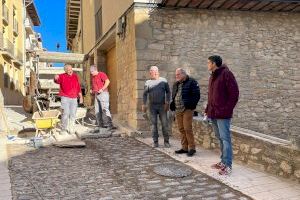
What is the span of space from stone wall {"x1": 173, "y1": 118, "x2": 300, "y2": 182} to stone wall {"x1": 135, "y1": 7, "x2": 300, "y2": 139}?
2.97 metres

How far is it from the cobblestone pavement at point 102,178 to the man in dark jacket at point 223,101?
0.47 meters

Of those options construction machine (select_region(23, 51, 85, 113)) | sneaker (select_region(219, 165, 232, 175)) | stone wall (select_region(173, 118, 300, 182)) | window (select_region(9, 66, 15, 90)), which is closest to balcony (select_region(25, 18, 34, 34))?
window (select_region(9, 66, 15, 90))

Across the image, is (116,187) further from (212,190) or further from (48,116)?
(48,116)

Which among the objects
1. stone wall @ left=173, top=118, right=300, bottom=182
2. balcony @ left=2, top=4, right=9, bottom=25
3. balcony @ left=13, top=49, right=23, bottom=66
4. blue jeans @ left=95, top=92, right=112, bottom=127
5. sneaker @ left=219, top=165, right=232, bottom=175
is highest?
balcony @ left=2, top=4, right=9, bottom=25

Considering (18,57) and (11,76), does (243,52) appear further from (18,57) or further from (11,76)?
(18,57)

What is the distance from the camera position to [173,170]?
5.66 m

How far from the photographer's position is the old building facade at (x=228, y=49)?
9.00 meters

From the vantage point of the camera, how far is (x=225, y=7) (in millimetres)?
9336

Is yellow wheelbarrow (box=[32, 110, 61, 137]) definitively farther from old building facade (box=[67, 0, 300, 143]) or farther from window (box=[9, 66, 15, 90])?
window (box=[9, 66, 15, 90])

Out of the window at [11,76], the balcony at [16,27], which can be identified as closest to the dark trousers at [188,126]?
the window at [11,76]

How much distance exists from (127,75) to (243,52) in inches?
125

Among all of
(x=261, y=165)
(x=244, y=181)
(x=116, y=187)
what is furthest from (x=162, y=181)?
(x=261, y=165)

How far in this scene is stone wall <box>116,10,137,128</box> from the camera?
9219 mm

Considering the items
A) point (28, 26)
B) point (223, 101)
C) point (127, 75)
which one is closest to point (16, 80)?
point (28, 26)
